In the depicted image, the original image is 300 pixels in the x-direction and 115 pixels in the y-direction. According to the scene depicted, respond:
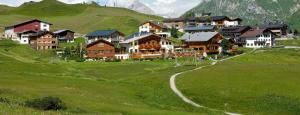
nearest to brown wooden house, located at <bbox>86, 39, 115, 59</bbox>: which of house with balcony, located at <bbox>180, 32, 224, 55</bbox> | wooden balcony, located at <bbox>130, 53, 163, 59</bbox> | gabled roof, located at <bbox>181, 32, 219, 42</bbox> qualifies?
wooden balcony, located at <bbox>130, 53, 163, 59</bbox>

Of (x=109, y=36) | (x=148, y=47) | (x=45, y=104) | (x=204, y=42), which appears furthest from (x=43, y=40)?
(x=45, y=104)

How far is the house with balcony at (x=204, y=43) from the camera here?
512ft

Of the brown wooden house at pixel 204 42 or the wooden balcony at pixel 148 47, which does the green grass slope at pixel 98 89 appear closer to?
the wooden balcony at pixel 148 47

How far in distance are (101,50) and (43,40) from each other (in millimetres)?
25792

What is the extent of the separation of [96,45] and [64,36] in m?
33.9

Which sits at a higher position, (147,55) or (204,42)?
(204,42)

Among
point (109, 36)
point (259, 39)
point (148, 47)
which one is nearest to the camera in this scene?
point (148, 47)

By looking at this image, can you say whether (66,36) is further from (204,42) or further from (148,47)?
(204,42)

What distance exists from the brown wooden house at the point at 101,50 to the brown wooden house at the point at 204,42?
28.3m

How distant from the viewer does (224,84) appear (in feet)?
255

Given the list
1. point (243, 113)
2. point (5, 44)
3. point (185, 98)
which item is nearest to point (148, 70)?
point (185, 98)

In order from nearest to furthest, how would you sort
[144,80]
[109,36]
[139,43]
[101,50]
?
[144,80]
[101,50]
[139,43]
[109,36]

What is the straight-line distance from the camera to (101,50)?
493ft

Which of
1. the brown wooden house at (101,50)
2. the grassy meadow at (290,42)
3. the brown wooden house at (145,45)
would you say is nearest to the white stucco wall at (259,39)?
the grassy meadow at (290,42)
